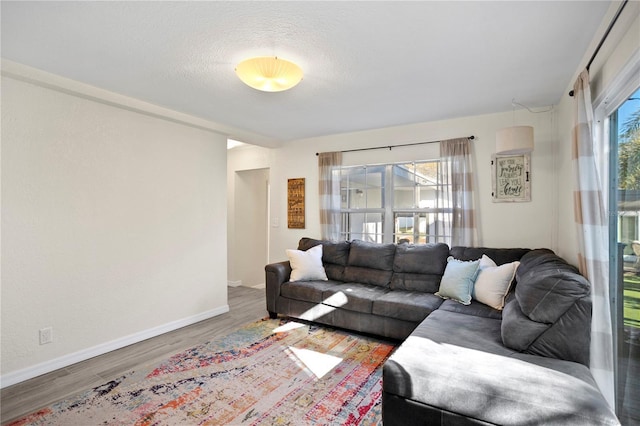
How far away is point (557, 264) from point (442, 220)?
64.7 inches

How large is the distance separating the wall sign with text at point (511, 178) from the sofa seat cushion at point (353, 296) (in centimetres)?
176

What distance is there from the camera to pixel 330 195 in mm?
4680

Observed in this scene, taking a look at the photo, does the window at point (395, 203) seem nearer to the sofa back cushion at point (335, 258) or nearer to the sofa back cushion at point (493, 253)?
the sofa back cushion at point (493, 253)

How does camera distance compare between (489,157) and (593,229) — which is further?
(489,157)

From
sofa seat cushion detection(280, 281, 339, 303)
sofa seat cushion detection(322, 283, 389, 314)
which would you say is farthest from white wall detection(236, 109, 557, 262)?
sofa seat cushion detection(280, 281, 339, 303)

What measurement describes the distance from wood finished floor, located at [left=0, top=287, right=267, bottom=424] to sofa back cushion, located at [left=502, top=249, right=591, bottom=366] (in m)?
2.80

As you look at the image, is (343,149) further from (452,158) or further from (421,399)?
(421,399)

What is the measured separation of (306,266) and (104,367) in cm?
219

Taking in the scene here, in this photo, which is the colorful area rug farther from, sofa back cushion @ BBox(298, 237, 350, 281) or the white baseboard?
sofa back cushion @ BBox(298, 237, 350, 281)

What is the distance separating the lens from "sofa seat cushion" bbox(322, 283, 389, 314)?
3.22 meters

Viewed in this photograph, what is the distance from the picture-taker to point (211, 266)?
13.4ft

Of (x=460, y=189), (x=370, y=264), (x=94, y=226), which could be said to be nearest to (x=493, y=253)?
(x=460, y=189)

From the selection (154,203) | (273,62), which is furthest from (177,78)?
(154,203)

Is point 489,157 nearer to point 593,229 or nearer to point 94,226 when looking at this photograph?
point 593,229
